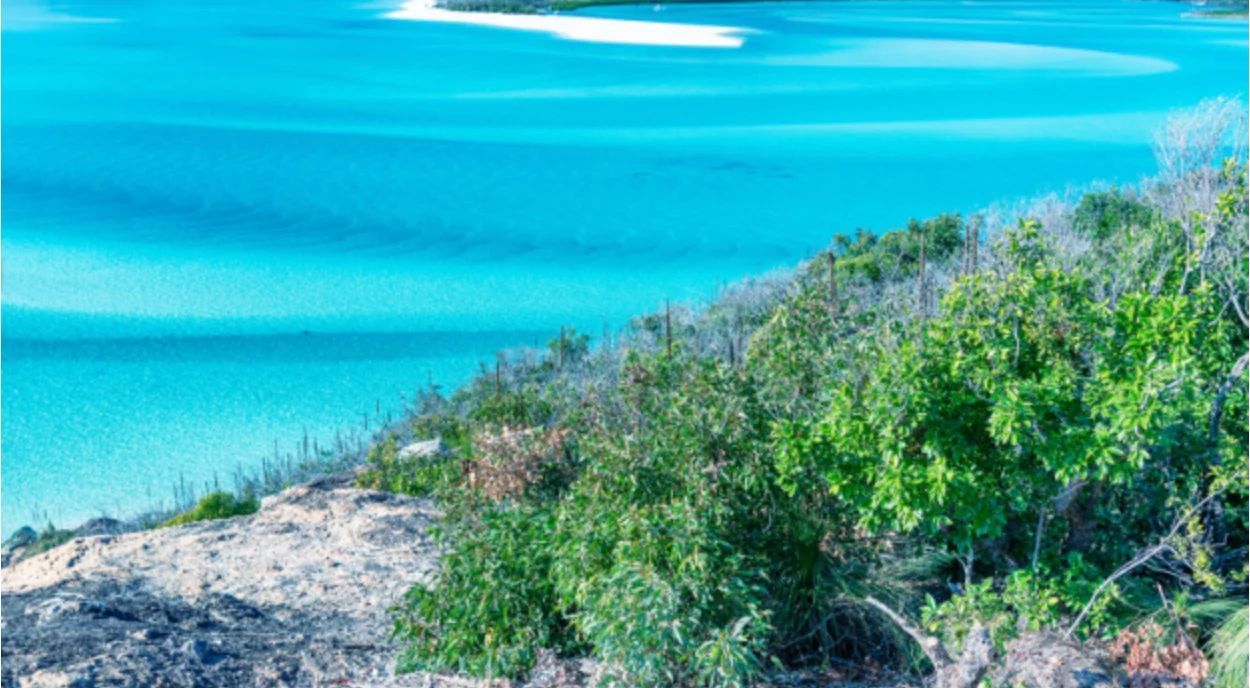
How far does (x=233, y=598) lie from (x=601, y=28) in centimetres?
7983

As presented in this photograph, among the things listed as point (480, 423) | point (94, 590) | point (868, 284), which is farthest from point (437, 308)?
point (94, 590)

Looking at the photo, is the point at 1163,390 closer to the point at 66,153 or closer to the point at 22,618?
the point at 22,618

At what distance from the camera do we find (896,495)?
7.04m

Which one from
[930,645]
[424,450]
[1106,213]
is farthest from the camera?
[1106,213]

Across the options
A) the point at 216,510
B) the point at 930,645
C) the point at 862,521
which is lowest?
the point at 216,510

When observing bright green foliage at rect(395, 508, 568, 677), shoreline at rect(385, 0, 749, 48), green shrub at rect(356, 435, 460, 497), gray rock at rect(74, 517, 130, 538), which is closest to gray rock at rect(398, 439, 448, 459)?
green shrub at rect(356, 435, 460, 497)

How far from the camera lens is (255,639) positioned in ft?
29.2

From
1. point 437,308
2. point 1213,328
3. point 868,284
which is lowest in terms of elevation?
point 437,308

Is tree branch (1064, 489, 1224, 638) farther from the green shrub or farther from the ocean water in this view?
the ocean water

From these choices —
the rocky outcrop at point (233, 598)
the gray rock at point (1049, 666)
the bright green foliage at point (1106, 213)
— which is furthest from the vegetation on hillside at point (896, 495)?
the bright green foliage at point (1106, 213)

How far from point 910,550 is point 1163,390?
2.21 m

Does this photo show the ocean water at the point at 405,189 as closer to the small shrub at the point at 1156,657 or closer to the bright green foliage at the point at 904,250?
the bright green foliage at the point at 904,250

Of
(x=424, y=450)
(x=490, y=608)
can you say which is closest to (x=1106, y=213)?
(x=424, y=450)

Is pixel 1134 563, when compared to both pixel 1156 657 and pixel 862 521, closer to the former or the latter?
pixel 1156 657
